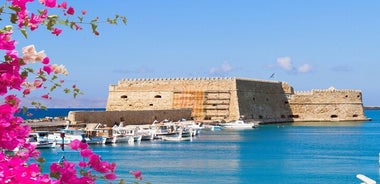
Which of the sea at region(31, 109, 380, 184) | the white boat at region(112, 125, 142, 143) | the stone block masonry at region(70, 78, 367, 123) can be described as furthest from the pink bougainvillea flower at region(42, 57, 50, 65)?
the stone block masonry at region(70, 78, 367, 123)

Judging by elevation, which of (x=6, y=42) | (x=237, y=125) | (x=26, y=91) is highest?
(x=237, y=125)

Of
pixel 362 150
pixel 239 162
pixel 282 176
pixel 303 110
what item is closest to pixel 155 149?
pixel 239 162

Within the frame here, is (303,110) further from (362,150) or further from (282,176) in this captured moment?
(282,176)

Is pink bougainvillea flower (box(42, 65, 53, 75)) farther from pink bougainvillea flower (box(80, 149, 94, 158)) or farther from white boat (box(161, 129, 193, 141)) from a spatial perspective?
white boat (box(161, 129, 193, 141))

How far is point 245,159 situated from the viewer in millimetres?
24562

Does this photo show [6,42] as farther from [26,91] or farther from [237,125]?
[237,125]

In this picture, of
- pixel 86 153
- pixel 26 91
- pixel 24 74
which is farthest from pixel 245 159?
pixel 24 74

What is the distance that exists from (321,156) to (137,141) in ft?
33.9

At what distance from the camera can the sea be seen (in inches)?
744

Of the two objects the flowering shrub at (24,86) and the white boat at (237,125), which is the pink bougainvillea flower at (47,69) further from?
the white boat at (237,125)

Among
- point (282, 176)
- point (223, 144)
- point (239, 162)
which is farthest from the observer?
point (223, 144)

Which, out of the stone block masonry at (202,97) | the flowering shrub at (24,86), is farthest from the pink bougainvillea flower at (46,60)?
the stone block masonry at (202,97)

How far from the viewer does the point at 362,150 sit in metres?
29.5

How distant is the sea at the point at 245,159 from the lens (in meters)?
18.9
